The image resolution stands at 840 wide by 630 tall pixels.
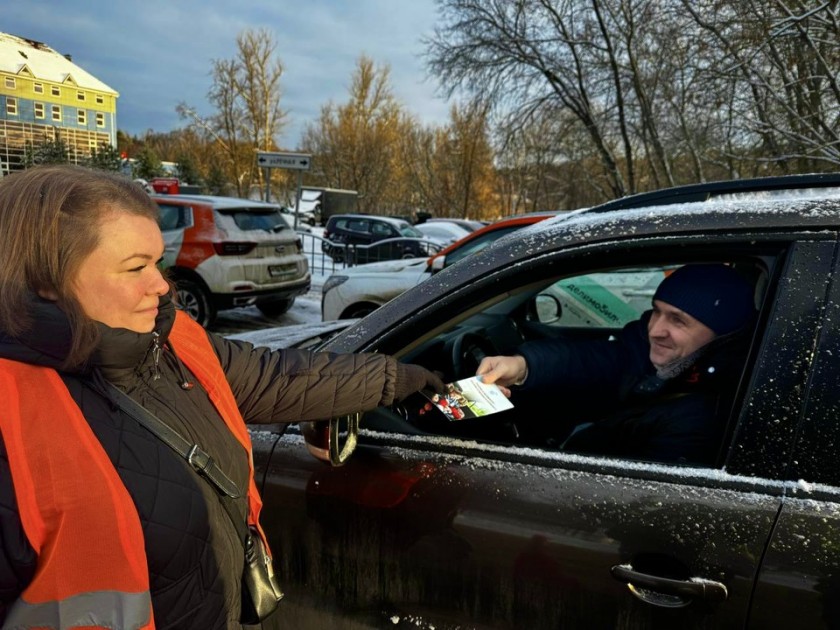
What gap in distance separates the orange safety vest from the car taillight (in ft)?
21.2

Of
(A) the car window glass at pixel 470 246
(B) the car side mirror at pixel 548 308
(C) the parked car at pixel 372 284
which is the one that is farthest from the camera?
(A) the car window glass at pixel 470 246

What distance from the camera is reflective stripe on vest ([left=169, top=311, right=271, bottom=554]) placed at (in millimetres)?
1271

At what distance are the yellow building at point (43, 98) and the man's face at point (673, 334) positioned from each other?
3885 mm

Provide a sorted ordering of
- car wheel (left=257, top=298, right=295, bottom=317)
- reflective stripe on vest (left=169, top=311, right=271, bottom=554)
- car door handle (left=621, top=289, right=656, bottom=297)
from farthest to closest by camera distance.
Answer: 1. car wheel (left=257, top=298, right=295, bottom=317)
2. car door handle (left=621, top=289, right=656, bottom=297)
3. reflective stripe on vest (left=169, top=311, right=271, bottom=554)

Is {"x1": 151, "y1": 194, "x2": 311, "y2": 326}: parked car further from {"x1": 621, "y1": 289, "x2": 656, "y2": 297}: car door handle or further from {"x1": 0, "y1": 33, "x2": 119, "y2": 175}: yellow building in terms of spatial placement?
{"x1": 621, "y1": 289, "x2": 656, "y2": 297}: car door handle

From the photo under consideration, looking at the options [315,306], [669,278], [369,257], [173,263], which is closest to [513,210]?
[369,257]

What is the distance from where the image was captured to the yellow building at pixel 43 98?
3.92 metres

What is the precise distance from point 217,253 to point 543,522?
21.7 feet

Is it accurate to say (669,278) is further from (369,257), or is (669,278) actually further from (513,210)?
(513,210)

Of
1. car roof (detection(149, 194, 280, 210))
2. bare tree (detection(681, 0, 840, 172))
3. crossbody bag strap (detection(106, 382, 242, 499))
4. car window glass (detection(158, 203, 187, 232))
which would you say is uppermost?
bare tree (detection(681, 0, 840, 172))

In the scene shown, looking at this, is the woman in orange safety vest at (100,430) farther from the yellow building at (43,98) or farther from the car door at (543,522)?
the yellow building at (43,98)

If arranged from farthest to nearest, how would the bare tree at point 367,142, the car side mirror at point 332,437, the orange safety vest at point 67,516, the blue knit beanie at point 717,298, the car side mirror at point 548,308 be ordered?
1. the bare tree at point 367,142
2. the car side mirror at point 548,308
3. the blue knit beanie at point 717,298
4. the car side mirror at point 332,437
5. the orange safety vest at point 67,516

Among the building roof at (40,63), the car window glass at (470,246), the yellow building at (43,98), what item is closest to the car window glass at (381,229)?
the car window glass at (470,246)

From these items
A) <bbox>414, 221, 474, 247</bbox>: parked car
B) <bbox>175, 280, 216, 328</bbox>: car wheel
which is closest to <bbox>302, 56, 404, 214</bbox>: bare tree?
<bbox>414, 221, 474, 247</bbox>: parked car
